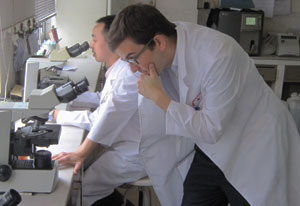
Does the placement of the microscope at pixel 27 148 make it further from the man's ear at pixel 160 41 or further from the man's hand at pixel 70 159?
the man's ear at pixel 160 41

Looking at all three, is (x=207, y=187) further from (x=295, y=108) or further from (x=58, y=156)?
(x=295, y=108)

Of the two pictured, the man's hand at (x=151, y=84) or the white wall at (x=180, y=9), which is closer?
the man's hand at (x=151, y=84)

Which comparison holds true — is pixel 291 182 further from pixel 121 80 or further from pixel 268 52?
pixel 268 52

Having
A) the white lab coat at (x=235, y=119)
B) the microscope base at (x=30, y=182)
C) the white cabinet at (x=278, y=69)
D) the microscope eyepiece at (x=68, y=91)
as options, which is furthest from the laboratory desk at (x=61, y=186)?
the white cabinet at (x=278, y=69)

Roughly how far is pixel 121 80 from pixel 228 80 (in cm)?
69

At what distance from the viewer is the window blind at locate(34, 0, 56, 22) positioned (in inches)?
131

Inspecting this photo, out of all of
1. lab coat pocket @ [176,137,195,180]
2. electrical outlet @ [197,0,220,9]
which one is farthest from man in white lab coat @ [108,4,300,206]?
electrical outlet @ [197,0,220,9]

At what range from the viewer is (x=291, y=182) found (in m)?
1.58

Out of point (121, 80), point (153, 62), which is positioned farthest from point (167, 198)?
point (153, 62)

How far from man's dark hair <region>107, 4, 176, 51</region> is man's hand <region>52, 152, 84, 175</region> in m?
0.48

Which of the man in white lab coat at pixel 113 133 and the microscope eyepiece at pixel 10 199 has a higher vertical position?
the microscope eyepiece at pixel 10 199

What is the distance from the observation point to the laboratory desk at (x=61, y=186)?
1.29 metres

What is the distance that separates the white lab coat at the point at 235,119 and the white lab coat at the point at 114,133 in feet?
1.44

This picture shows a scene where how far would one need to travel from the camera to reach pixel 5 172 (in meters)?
1.30
